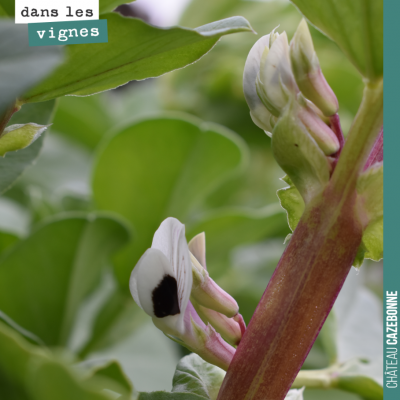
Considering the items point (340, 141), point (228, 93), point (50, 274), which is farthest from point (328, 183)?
point (228, 93)

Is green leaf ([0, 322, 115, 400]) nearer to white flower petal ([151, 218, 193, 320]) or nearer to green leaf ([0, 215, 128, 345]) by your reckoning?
white flower petal ([151, 218, 193, 320])

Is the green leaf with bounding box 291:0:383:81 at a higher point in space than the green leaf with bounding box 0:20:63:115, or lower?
higher

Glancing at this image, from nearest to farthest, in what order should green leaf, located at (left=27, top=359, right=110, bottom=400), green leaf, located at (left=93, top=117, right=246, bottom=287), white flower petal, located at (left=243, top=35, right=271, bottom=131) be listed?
1. green leaf, located at (left=27, top=359, right=110, bottom=400)
2. white flower petal, located at (left=243, top=35, right=271, bottom=131)
3. green leaf, located at (left=93, top=117, right=246, bottom=287)

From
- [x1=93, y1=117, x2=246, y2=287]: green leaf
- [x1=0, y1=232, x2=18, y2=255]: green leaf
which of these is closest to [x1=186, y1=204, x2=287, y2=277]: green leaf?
[x1=93, y1=117, x2=246, y2=287]: green leaf

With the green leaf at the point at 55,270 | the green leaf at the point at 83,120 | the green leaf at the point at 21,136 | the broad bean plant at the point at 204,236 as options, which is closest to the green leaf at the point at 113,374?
the broad bean plant at the point at 204,236

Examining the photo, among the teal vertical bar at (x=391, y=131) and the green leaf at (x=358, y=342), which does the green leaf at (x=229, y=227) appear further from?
the teal vertical bar at (x=391, y=131)

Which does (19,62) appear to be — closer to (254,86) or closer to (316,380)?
(254,86)

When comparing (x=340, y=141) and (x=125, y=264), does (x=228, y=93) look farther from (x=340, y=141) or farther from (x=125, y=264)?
(x=340, y=141)
